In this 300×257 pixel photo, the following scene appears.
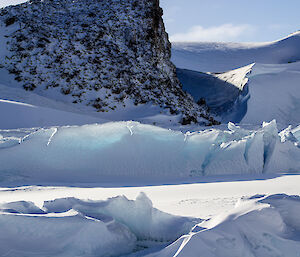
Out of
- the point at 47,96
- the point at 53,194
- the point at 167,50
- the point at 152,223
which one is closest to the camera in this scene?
the point at 152,223

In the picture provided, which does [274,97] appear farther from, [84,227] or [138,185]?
[84,227]

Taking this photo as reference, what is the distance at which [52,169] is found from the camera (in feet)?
13.1

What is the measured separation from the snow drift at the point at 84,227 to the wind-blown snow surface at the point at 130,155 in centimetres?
191

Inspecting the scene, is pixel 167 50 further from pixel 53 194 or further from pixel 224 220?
pixel 224 220

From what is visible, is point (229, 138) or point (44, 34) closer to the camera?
point (229, 138)

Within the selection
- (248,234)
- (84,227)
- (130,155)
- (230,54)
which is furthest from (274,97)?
(230,54)

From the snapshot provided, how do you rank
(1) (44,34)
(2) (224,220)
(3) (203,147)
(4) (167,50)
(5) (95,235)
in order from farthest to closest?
(4) (167,50) → (1) (44,34) → (3) (203,147) → (5) (95,235) → (2) (224,220)

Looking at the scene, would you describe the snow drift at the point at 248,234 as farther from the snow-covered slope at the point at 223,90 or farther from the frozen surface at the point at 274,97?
the snow-covered slope at the point at 223,90

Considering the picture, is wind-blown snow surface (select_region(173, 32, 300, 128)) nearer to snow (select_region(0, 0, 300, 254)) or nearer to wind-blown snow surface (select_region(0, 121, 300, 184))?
snow (select_region(0, 0, 300, 254))

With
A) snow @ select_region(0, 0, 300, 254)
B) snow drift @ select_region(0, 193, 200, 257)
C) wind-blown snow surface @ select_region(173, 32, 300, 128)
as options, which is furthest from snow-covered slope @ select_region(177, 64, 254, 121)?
snow drift @ select_region(0, 193, 200, 257)

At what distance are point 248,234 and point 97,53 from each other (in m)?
9.81

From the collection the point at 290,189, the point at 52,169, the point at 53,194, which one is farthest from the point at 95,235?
the point at 52,169

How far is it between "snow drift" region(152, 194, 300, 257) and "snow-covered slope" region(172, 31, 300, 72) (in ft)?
58.4

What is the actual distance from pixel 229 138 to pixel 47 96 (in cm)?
618
